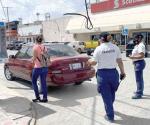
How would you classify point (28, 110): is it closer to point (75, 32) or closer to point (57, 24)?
point (75, 32)

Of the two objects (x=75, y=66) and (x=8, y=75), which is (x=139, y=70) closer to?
(x=75, y=66)

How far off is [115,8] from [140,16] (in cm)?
540

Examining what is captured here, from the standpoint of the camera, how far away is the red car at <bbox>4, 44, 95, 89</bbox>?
940cm

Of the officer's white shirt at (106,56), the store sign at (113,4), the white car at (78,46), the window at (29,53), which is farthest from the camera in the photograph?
the store sign at (113,4)

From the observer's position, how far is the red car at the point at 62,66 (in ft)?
30.8

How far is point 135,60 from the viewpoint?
334 inches

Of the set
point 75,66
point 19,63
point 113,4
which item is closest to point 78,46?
point 113,4

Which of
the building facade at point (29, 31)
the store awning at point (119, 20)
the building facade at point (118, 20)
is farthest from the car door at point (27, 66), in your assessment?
the building facade at point (29, 31)

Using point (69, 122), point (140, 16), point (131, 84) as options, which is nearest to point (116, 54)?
point (69, 122)

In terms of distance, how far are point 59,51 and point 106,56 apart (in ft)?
13.1

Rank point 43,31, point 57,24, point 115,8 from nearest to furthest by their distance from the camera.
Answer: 1. point 115,8
2. point 57,24
3. point 43,31

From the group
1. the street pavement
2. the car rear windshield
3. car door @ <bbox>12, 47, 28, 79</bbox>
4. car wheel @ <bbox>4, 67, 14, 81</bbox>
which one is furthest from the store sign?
the street pavement

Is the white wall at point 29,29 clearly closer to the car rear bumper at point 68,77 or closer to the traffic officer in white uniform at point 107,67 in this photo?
the car rear bumper at point 68,77

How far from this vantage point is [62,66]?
9.41m
